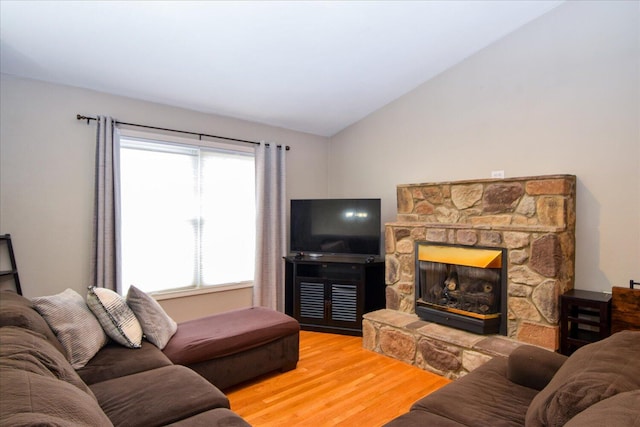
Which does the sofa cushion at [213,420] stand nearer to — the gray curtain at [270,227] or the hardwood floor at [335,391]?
the hardwood floor at [335,391]

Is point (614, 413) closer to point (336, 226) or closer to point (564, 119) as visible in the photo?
point (564, 119)

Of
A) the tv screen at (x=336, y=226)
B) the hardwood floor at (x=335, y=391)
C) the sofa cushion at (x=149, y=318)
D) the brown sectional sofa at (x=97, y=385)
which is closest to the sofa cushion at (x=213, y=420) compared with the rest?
the brown sectional sofa at (x=97, y=385)

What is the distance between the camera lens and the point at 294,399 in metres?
2.58

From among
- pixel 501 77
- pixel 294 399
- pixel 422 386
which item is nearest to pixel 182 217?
pixel 294 399

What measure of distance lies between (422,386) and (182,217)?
2882 mm

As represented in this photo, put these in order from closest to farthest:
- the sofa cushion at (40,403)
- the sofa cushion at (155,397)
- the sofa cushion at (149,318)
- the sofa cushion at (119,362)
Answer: the sofa cushion at (40,403) < the sofa cushion at (155,397) < the sofa cushion at (119,362) < the sofa cushion at (149,318)

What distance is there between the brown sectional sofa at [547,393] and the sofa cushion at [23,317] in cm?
177

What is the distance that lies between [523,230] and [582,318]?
2.64ft

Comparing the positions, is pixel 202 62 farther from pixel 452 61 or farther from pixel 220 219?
pixel 452 61

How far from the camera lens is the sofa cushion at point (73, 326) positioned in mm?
2008

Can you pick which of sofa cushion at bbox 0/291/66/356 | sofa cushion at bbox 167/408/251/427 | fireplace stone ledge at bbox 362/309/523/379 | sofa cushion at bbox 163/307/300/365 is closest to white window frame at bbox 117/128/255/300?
sofa cushion at bbox 163/307/300/365

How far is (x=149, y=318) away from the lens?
8.11 feet

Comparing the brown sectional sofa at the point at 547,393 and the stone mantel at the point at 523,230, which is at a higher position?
the stone mantel at the point at 523,230

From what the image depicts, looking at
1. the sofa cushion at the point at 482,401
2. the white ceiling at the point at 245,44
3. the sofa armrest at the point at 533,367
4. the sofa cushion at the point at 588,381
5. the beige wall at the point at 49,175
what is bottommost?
the sofa cushion at the point at 482,401
